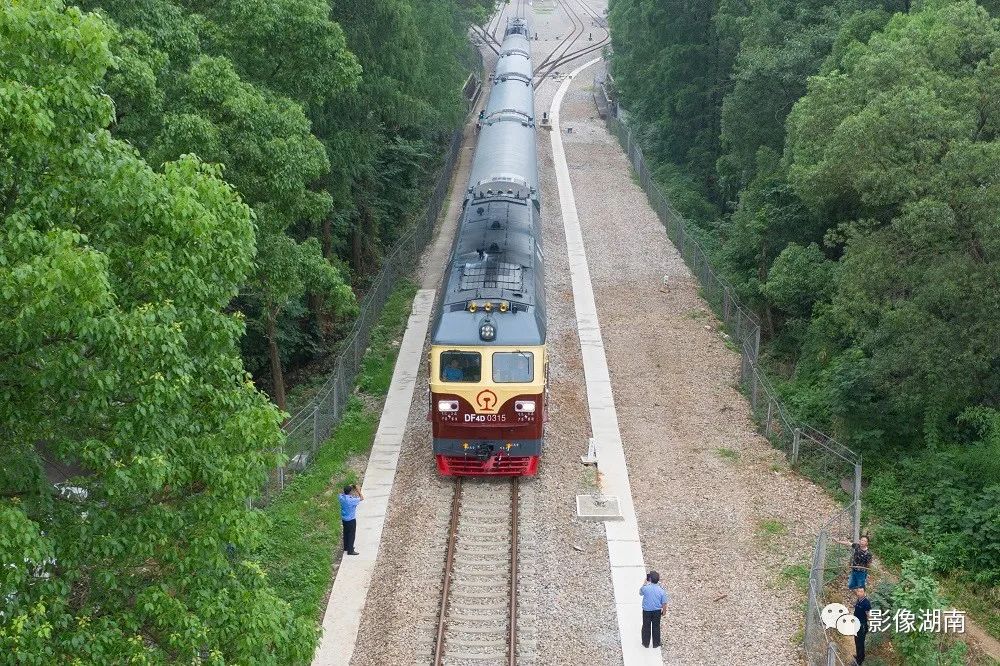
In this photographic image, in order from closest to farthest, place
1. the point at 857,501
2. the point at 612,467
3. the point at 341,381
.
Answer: the point at 857,501 < the point at 612,467 < the point at 341,381

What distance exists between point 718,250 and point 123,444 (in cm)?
3129

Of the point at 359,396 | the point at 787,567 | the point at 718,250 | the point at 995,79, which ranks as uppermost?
the point at 718,250

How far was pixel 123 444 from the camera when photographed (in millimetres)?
11250

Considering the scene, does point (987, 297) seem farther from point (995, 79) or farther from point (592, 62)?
point (592, 62)

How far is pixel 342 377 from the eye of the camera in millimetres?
27547

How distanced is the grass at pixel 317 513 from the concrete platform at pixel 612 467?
5123 mm

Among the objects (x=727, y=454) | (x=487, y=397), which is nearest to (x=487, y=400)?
(x=487, y=397)

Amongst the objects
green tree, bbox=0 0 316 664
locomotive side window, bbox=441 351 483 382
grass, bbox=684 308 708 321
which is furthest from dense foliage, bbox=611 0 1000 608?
green tree, bbox=0 0 316 664

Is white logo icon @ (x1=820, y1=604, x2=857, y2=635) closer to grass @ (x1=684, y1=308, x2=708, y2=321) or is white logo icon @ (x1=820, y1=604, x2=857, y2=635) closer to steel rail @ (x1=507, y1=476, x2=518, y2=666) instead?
steel rail @ (x1=507, y1=476, x2=518, y2=666)

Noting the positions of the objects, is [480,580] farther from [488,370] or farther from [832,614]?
[832,614]

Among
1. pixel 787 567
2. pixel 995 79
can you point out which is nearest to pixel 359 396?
pixel 787 567

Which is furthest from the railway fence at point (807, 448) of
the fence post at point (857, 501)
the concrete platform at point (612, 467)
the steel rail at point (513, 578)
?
the steel rail at point (513, 578)

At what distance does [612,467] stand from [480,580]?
215 inches

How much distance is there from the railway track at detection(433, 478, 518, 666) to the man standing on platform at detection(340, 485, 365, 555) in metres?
1.80
